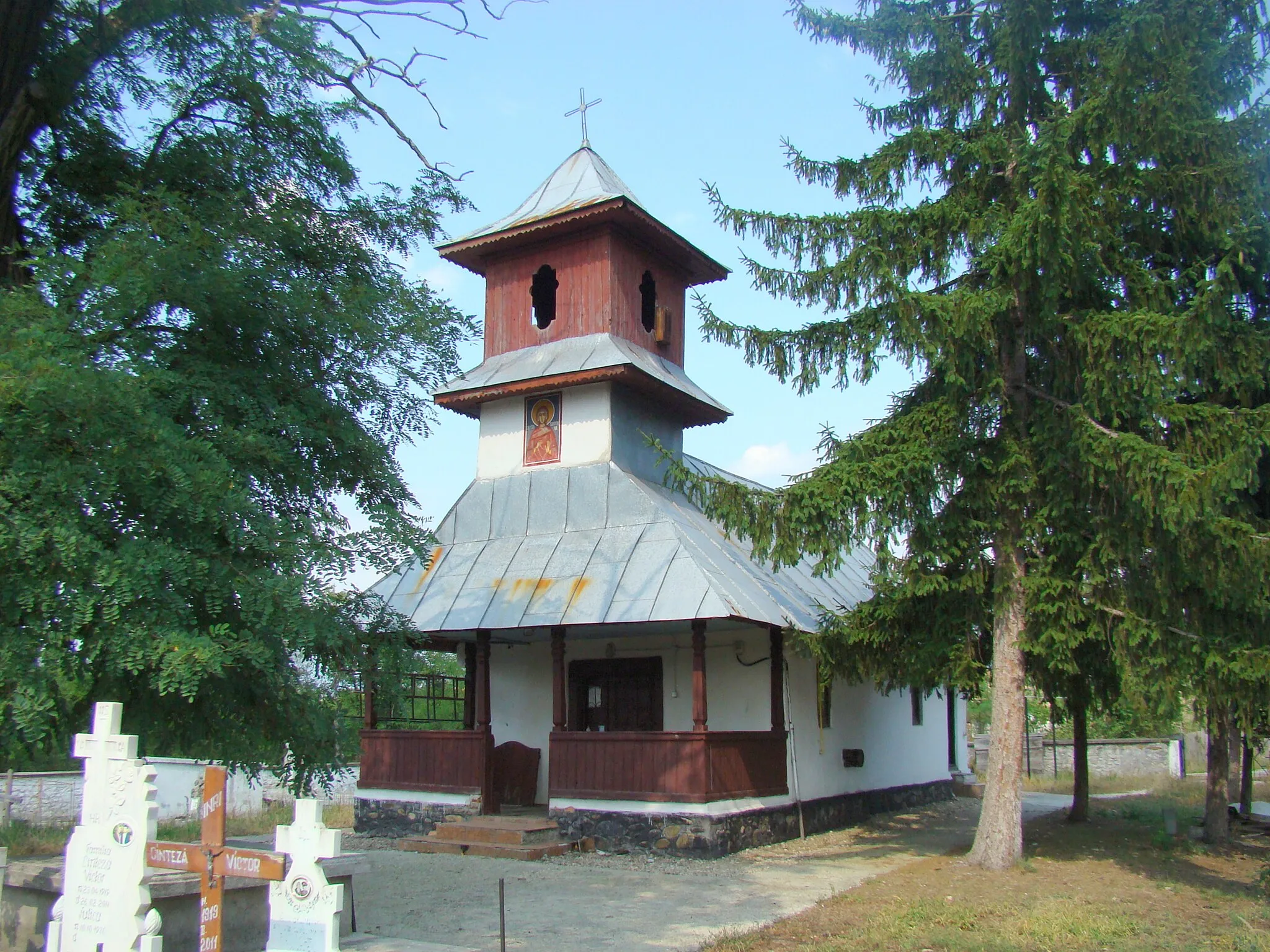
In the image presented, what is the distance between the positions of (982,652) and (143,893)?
10.0 metres

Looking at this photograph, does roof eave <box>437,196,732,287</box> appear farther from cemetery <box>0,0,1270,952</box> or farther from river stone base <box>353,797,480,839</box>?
river stone base <box>353,797,480,839</box>

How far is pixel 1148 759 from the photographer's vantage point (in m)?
28.8

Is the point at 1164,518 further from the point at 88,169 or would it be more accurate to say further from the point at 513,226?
the point at 513,226

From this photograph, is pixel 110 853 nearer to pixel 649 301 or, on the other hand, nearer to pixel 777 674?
pixel 777 674

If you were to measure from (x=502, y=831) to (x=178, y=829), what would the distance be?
6.63m

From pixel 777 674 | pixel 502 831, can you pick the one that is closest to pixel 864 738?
pixel 777 674

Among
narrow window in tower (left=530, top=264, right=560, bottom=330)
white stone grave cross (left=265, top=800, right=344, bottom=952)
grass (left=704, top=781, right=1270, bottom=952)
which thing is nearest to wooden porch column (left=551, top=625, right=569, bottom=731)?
grass (left=704, top=781, right=1270, bottom=952)

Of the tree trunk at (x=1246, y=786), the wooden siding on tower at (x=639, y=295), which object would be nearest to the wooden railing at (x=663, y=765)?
the wooden siding on tower at (x=639, y=295)

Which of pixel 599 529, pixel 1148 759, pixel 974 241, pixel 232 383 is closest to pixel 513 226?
pixel 599 529

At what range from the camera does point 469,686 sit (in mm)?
17375

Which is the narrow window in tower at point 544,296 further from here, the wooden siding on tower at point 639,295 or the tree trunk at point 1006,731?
the tree trunk at point 1006,731

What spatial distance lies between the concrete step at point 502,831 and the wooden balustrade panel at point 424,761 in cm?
84

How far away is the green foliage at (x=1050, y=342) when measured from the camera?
391 inches

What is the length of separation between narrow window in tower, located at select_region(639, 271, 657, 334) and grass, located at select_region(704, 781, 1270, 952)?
978cm
